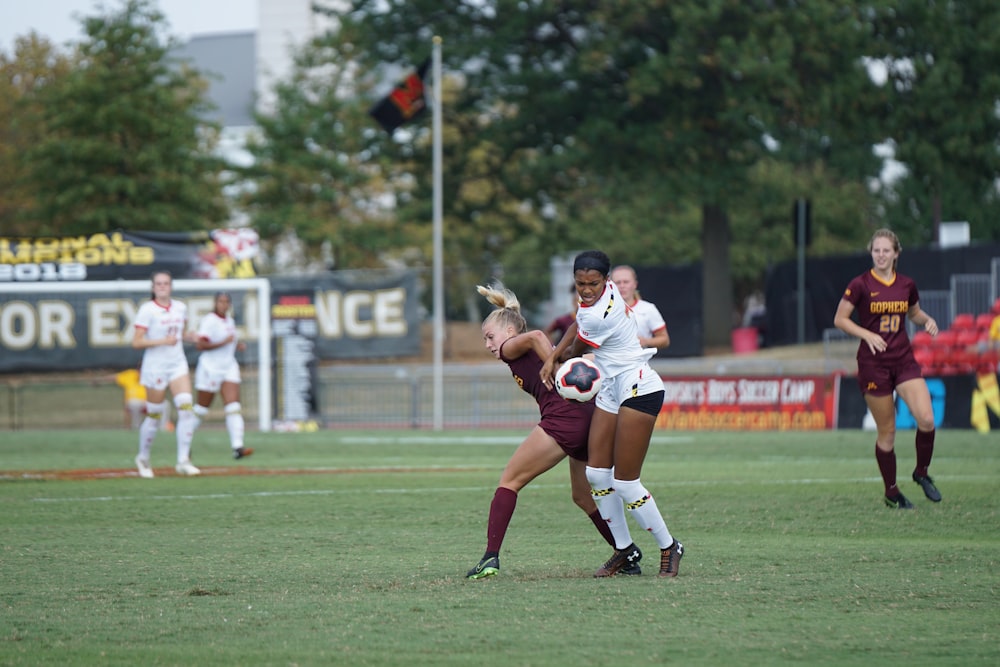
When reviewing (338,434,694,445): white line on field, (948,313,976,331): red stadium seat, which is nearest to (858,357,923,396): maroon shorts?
(338,434,694,445): white line on field

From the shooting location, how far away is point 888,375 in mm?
12180

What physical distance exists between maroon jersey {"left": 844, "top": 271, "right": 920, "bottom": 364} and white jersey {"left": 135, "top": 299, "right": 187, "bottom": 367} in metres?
8.14

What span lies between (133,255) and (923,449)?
2173 centimetres

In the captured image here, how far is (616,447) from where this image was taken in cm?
827

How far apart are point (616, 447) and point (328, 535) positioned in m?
3.41

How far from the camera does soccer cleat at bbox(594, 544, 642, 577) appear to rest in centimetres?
852

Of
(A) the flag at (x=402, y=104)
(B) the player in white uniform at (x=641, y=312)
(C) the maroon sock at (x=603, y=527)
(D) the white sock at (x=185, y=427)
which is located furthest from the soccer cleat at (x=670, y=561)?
(A) the flag at (x=402, y=104)

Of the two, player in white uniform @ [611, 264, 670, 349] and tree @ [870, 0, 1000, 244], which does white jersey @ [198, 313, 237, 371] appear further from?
tree @ [870, 0, 1000, 244]

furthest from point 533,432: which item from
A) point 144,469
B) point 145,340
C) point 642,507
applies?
point 144,469

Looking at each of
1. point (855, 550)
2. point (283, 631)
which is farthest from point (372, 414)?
point (283, 631)

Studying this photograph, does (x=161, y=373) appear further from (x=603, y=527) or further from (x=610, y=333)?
(x=610, y=333)

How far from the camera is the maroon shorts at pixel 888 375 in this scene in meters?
12.2

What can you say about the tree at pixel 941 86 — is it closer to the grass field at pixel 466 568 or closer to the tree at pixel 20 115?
the grass field at pixel 466 568

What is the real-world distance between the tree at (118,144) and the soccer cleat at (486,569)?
3600 centimetres
